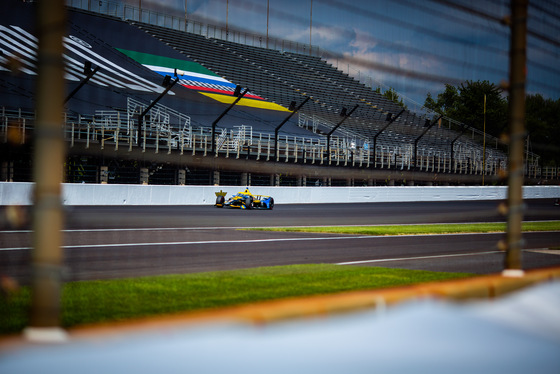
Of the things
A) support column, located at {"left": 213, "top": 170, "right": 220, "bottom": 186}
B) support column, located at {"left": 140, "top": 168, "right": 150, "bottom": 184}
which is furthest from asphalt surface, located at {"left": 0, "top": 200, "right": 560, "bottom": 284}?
support column, located at {"left": 213, "top": 170, "right": 220, "bottom": 186}

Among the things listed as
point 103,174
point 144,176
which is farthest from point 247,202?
point 103,174

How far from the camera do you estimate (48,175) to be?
3582mm

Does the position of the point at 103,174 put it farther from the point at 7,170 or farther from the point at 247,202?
the point at 247,202

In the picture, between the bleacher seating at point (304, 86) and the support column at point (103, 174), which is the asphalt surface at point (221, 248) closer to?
the support column at point (103, 174)

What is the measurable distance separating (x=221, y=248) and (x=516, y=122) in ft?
A: 21.9

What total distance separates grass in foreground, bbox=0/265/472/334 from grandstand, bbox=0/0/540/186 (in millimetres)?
15673

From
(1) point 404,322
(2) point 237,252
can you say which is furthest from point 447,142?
(1) point 404,322

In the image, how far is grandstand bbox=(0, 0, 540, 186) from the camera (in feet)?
89.4

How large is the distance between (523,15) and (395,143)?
122 ft

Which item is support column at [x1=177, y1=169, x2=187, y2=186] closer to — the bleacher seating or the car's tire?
the car's tire

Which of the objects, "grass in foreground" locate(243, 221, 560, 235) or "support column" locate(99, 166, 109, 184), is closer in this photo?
"grass in foreground" locate(243, 221, 560, 235)

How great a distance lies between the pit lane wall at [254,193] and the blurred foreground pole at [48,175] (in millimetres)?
15572

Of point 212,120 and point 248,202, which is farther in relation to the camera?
point 212,120

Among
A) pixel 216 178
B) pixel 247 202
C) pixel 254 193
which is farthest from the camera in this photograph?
pixel 216 178
